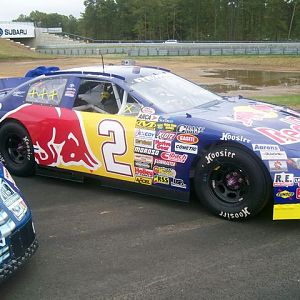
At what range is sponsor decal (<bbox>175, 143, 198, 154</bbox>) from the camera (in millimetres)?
4680

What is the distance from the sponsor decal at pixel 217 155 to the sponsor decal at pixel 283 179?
461mm

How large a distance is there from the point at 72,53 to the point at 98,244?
185 feet

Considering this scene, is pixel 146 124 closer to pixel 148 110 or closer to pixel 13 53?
pixel 148 110

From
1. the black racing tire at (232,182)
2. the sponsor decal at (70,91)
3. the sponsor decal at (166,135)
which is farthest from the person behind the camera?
the sponsor decal at (70,91)

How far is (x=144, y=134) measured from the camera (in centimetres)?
497

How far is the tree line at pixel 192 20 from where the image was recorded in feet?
293

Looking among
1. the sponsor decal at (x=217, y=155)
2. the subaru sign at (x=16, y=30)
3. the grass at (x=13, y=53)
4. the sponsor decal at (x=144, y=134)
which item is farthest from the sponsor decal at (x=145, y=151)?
the subaru sign at (x=16, y=30)

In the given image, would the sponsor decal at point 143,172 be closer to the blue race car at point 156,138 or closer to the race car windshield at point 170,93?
the blue race car at point 156,138

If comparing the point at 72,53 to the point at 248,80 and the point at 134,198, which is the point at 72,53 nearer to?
the point at 248,80

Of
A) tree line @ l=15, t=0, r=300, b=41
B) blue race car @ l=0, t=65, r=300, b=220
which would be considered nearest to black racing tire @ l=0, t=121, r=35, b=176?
blue race car @ l=0, t=65, r=300, b=220

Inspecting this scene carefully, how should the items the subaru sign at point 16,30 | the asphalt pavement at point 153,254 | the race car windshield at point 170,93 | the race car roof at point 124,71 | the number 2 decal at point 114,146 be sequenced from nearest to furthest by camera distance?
the asphalt pavement at point 153,254
the number 2 decal at point 114,146
the race car windshield at point 170,93
the race car roof at point 124,71
the subaru sign at point 16,30

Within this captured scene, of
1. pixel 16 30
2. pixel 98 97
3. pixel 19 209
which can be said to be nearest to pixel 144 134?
pixel 98 97

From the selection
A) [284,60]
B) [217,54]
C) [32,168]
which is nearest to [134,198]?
[32,168]

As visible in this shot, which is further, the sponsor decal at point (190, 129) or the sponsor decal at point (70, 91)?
the sponsor decal at point (70, 91)
